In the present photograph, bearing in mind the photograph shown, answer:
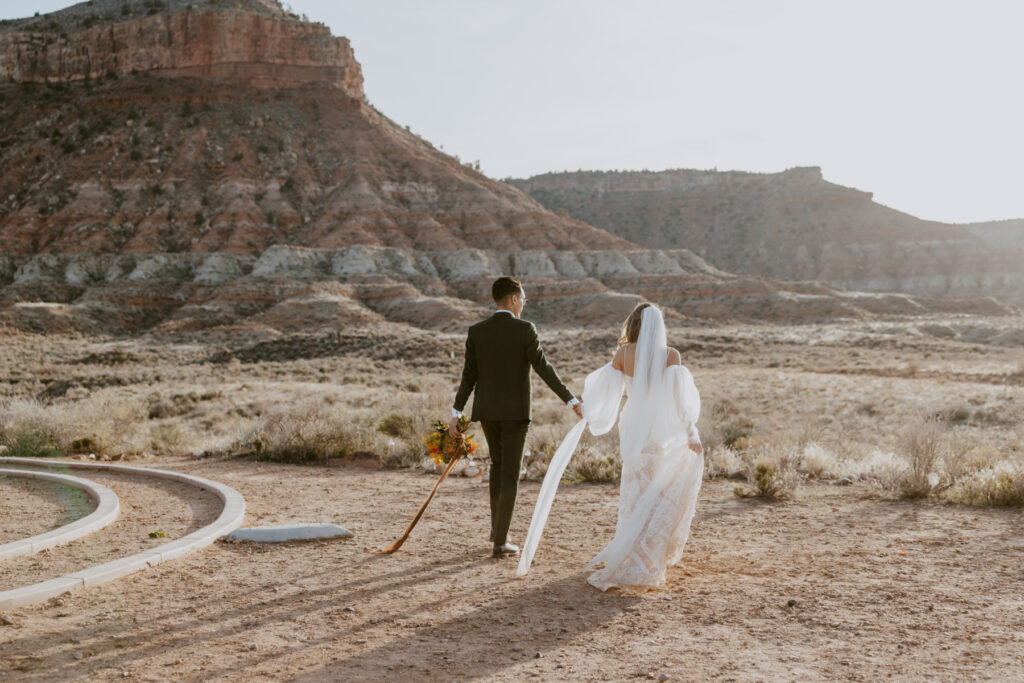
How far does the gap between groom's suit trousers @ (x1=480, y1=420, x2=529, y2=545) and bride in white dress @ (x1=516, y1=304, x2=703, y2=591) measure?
42 centimetres

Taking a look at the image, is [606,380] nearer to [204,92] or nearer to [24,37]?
[204,92]

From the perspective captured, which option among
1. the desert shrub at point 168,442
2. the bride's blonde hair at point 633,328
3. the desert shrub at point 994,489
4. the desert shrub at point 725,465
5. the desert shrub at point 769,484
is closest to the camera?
the bride's blonde hair at point 633,328

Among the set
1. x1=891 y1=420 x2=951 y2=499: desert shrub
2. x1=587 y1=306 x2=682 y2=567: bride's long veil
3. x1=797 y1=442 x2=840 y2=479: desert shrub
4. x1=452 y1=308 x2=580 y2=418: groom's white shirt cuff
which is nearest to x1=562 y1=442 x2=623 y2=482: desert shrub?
x1=797 y1=442 x2=840 y2=479: desert shrub

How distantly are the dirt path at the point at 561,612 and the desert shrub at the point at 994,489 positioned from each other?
345 mm

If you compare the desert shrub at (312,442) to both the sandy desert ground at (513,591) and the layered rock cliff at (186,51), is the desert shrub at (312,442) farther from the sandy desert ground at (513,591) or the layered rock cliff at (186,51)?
the layered rock cliff at (186,51)

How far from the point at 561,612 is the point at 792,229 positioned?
335 feet

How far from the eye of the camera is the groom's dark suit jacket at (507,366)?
19.5ft

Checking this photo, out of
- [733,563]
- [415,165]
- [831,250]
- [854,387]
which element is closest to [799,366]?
[854,387]

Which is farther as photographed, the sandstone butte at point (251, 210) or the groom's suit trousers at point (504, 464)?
the sandstone butte at point (251, 210)

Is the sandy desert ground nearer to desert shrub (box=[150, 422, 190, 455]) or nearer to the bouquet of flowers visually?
desert shrub (box=[150, 422, 190, 455])

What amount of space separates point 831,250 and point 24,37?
86.1m

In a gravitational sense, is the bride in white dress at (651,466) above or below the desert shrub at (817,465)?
above

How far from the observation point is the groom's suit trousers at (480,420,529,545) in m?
6.02

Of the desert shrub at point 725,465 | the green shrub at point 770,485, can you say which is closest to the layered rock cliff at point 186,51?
the desert shrub at point 725,465
